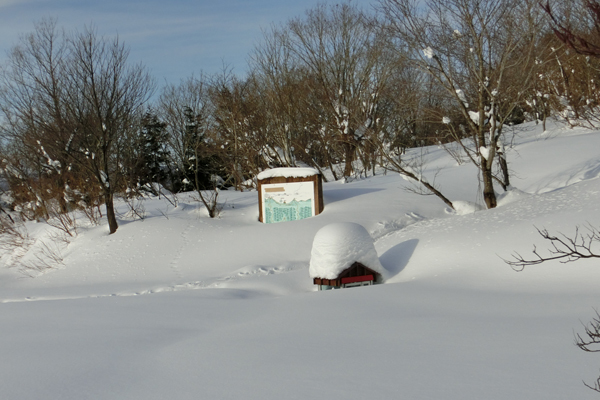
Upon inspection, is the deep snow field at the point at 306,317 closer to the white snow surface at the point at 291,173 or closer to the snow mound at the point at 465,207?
the snow mound at the point at 465,207

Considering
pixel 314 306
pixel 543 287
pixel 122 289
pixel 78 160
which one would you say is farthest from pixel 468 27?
pixel 78 160

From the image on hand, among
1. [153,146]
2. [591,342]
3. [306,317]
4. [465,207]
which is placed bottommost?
[306,317]

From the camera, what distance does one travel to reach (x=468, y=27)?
1105 centimetres

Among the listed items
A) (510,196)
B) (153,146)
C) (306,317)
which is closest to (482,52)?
(510,196)

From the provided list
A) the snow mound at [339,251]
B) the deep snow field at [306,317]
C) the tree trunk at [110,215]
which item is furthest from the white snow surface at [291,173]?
the snow mound at [339,251]

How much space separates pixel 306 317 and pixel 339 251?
3.05 meters

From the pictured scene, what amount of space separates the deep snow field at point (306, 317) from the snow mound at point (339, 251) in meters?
0.76

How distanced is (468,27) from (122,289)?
31.7 feet

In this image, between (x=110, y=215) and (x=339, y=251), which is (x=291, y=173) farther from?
(x=339, y=251)

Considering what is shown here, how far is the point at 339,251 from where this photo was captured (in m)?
8.77

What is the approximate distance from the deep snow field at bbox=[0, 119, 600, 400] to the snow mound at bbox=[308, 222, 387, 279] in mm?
760

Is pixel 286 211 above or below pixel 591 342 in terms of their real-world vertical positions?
below

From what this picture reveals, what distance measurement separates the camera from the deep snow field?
360 centimetres

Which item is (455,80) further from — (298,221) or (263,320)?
(263,320)
